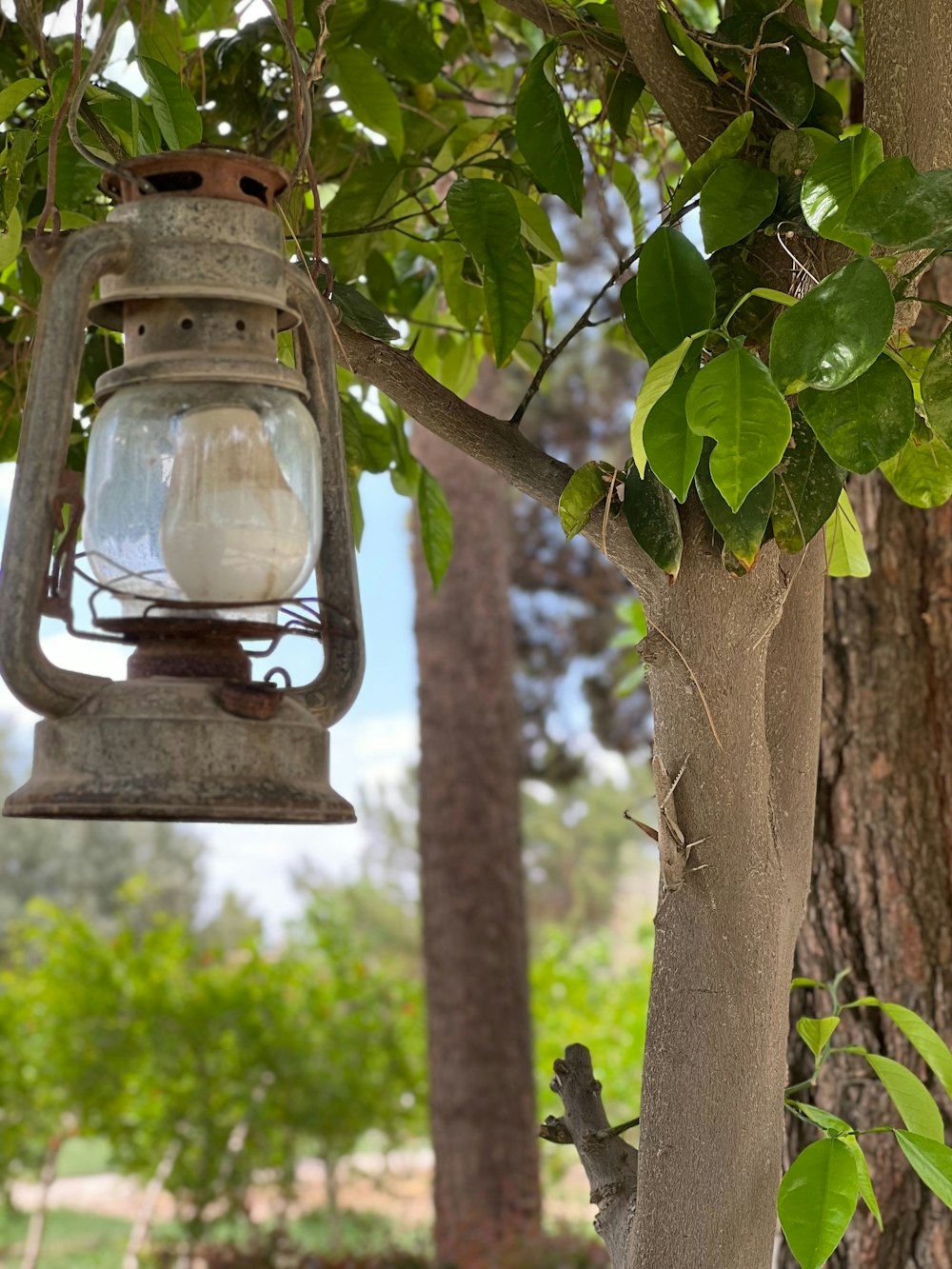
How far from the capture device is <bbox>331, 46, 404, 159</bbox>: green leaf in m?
1.09

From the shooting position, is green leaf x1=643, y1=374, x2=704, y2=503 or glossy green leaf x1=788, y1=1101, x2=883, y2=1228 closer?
green leaf x1=643, y1=374, x2=704, y2=503

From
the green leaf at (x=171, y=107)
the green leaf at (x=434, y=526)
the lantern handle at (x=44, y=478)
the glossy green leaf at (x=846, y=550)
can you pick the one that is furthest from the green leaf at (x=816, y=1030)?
the green leaf at (x=171, y=107)

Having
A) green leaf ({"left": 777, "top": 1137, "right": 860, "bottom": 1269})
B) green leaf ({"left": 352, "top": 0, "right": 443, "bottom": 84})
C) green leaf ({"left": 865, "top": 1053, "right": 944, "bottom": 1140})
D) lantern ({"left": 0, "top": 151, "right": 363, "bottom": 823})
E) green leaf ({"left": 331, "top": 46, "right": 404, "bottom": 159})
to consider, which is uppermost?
green leaf ({"left": 352, "top": 0, "right": 443, "bottom": 84})

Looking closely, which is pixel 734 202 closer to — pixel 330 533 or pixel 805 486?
pixel 805 486

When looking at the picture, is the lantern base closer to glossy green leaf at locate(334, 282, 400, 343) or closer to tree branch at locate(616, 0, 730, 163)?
glossy green leaf at locate(334, 282, 400, 343)

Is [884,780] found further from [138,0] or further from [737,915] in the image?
[138,0]

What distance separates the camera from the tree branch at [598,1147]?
1005 millimetres

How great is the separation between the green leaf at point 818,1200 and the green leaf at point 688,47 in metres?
0.74

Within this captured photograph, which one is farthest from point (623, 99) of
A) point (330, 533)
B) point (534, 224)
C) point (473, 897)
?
point (473, 897)

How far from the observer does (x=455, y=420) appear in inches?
39.2

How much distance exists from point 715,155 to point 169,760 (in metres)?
0.56

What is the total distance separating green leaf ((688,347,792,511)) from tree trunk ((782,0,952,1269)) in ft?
3.55

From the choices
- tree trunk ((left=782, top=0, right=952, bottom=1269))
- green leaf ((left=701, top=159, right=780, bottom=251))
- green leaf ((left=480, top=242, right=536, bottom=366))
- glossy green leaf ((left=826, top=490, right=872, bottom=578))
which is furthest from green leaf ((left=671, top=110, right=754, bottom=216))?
tree trunk ((left=782, top=0, right=952, bottom=1269))

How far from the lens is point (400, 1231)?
7.81 meters
